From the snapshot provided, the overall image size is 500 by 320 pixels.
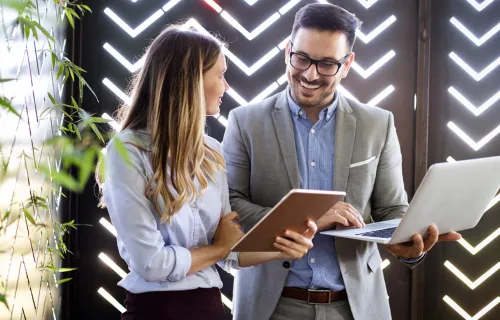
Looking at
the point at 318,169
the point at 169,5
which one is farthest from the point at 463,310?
the point at 169,5

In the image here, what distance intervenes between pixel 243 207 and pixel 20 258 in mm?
655

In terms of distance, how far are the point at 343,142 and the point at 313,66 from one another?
259 millimetres

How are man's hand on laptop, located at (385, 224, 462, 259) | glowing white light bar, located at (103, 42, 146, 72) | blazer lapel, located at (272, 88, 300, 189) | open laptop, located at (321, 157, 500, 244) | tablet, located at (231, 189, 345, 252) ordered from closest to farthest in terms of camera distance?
tablet, located at (231, 189, 345, 252) < open laptop, located at (321, 157, 500, 244) < man's hand on laptop, located at (385, 224, 462, 259) < blazer lapel, located at (272, 88, 300, 189) < glowing white light bar, located at (103, 42, 146, 72)

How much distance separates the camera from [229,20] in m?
2.91

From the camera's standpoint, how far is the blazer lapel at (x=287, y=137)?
2079 mm

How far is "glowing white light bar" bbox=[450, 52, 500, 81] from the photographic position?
3.06 meters

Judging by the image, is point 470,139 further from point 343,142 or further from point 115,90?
point 115,90

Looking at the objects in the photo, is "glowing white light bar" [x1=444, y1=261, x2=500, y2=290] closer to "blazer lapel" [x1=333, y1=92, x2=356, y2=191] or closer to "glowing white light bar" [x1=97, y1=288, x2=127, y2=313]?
"blazer lapel" [x1=333, y1=92, x2=356, y2=191]

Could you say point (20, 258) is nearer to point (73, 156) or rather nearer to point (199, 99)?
point (199, 99)

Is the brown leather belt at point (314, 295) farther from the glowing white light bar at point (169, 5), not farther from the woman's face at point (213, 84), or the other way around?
the glowing white light bar at point (169, 5)

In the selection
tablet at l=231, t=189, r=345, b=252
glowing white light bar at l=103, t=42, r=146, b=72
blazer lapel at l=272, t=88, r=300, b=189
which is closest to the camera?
tablet at l=231, t=189, r=345, b=252

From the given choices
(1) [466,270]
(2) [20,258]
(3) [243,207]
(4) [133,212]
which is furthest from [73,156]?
(1) [466,270]

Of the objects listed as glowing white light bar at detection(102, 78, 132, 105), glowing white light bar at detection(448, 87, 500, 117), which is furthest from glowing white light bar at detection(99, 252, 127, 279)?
glowing white light bar at detection(448, 87, 500, 117)

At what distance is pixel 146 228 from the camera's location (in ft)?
5.17
